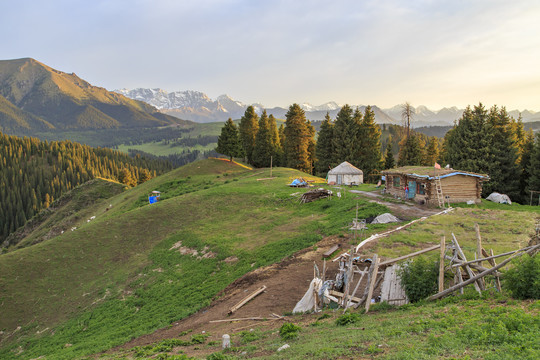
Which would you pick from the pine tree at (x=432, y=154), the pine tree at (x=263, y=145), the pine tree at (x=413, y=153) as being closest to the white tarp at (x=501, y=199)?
the pine tree at (x=413, y=153)

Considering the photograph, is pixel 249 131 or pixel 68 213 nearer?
pixel 68 213

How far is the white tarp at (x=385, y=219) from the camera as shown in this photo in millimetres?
26281

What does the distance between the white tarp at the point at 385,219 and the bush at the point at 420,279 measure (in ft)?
45.7

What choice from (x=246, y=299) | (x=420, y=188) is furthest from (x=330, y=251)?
(x=420, y=188)

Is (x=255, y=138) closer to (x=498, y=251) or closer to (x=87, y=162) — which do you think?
(x=498, y=251)

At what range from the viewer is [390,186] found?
138 ft

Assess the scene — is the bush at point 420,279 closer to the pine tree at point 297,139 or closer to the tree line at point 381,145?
the tree line at point 381,145

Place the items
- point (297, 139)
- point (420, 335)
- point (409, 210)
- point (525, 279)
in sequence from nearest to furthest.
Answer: point (420, 335) → point (525, 279) → point (409, 210) → point (297, 139)

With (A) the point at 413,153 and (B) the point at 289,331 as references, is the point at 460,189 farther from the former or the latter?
(A) the point at 413,153

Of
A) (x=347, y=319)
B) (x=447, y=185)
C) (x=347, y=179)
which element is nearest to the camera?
(x=347, y=319)

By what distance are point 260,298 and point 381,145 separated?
6700cm

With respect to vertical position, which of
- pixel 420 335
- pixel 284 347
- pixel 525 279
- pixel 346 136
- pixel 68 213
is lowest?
pixel 68 213


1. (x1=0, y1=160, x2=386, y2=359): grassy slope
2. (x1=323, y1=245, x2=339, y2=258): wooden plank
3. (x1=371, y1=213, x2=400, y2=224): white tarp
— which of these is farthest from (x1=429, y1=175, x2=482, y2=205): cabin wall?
(x1=323, y1=245, x2=339, y2=258): wooden plank

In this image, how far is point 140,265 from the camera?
2902 centimetres
